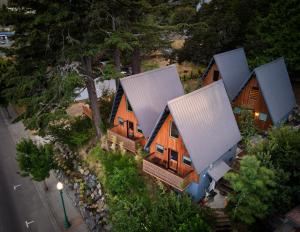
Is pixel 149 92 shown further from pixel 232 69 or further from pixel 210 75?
pixel 232 69

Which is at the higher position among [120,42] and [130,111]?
[120,42]

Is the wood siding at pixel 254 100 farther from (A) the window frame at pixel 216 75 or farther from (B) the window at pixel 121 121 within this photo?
(B) the window at pixel 121 121

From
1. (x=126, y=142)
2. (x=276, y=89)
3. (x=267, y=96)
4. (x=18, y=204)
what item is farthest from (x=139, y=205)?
(x=276, y=89)

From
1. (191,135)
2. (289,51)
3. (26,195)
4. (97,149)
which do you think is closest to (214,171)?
(191,135)

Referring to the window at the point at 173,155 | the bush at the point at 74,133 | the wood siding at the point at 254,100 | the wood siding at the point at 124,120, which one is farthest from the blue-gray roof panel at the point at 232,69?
the bush at the point at 74,133

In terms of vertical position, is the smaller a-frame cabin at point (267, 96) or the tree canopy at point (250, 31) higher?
the tree canopy at point (250, 31)

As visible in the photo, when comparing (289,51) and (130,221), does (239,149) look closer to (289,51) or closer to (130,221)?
(130,221)

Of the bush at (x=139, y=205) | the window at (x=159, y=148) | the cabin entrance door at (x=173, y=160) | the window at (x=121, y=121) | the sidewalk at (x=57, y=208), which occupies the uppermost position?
the window at (x=121, y=121)
